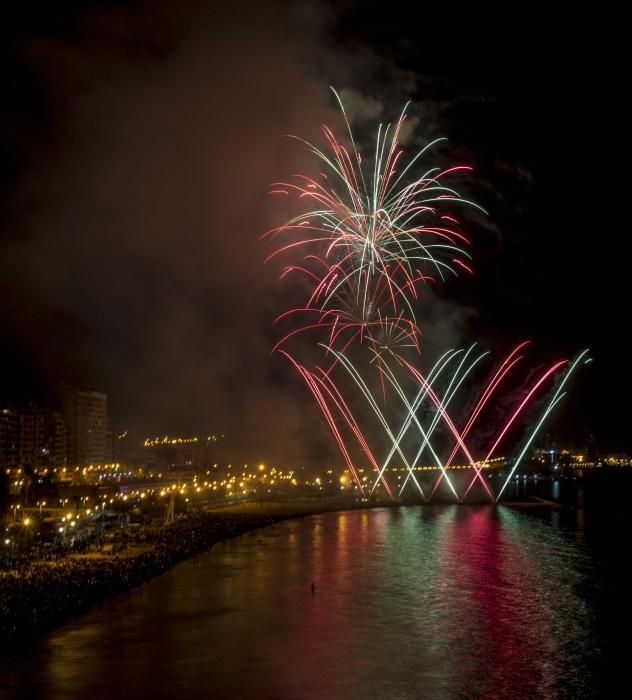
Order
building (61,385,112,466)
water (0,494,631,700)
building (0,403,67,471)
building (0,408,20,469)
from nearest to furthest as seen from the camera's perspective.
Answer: water (0,494,631,700)
building (0,408,20,469)
building (0,403,67,471)
building (61,385,112,466)

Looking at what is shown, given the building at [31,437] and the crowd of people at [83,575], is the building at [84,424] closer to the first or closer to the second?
the building at [31,437]

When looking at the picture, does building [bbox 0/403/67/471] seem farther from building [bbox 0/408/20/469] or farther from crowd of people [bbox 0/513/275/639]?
crowd of people [bbox 0/513/275/639]

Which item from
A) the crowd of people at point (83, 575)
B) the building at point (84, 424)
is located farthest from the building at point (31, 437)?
the crowd of people at point (83, 575)

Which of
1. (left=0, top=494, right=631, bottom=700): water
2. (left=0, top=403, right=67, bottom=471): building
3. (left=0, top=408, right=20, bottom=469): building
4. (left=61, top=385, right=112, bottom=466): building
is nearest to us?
(left=0, top=494, right=631, bottom=700): water

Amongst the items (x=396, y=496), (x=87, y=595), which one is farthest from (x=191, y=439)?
(x=87, y=595)

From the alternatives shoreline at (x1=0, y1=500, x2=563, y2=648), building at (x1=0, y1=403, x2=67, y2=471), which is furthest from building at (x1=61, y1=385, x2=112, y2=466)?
shoreline at (x1=0, y1=500, x2=563, y2=648)

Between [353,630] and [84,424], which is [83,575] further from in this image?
[84,424]
